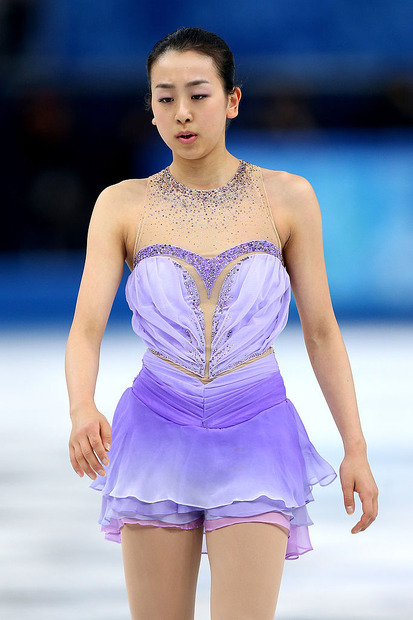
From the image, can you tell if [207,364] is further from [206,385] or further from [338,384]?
[338,384]

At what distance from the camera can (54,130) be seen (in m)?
10.8

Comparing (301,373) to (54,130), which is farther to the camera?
(54,130)

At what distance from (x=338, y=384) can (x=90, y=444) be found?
57cm

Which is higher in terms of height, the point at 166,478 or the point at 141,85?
A: the point at 141,85

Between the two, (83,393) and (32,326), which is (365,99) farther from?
(83,393)

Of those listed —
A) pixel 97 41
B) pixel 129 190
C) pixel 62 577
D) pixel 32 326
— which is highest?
pixel 97 41

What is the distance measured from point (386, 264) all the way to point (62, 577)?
6.48m

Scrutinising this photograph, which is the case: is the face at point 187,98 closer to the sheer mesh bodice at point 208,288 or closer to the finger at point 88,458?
the sheer mesh bodice at point 208,288

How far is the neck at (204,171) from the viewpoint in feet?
7.98

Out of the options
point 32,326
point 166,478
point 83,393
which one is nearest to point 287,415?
point 166,478

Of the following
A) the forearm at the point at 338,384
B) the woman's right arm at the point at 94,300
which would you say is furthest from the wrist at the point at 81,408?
the forearm at the point at 338,384

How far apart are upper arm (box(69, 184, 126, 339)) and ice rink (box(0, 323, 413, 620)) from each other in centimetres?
149

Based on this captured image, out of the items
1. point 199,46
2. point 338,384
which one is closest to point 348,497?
point 338,384

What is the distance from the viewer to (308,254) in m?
2.38
